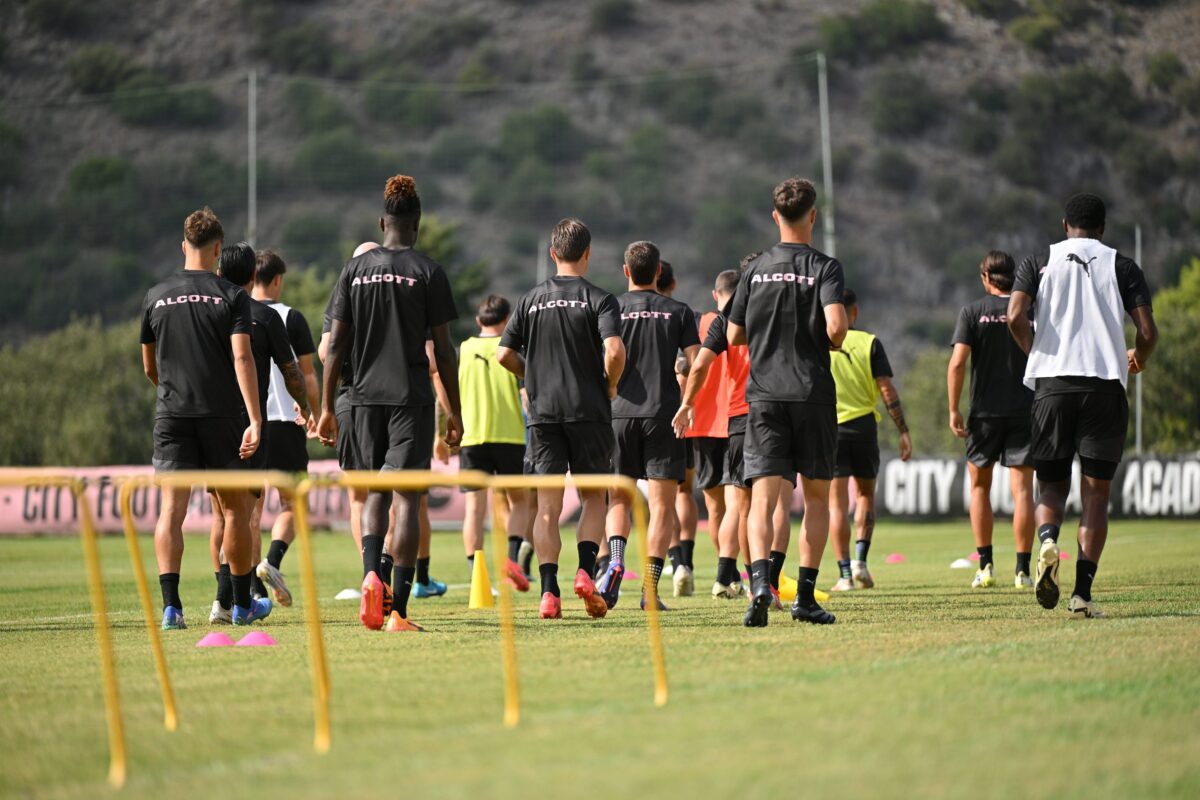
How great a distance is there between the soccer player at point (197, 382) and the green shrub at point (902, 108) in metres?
91.6

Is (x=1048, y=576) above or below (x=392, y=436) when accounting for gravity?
below

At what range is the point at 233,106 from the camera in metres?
94.8

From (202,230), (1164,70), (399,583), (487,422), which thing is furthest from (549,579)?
(1164,70)

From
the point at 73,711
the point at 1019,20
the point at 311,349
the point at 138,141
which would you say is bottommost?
the point at 73,711

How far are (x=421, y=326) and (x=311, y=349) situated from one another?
1.95m

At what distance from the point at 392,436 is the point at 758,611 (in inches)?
89.1

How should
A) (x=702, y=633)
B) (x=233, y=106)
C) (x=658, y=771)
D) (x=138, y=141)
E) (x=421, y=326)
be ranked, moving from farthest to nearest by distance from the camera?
(x=233, y=106) < (x=138, y=141) < (x=421, y=326) < (x=702, y=633) < (x=658, y=771)

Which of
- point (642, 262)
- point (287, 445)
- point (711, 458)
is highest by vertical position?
point (642, 262)

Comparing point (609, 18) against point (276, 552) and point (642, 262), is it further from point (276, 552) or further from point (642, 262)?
point (642, 262)

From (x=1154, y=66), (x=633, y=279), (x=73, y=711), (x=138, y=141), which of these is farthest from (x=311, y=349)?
(x=1154, y=66)

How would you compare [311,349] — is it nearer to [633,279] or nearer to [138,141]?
[633,279]

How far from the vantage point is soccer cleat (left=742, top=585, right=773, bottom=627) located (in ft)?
30.6

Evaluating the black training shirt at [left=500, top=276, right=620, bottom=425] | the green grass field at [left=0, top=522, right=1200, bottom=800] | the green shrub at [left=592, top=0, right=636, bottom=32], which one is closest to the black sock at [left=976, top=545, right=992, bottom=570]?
the green grass field at [left=0, top=522, right=1200, bottom=800]

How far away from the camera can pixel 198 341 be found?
9.88m
